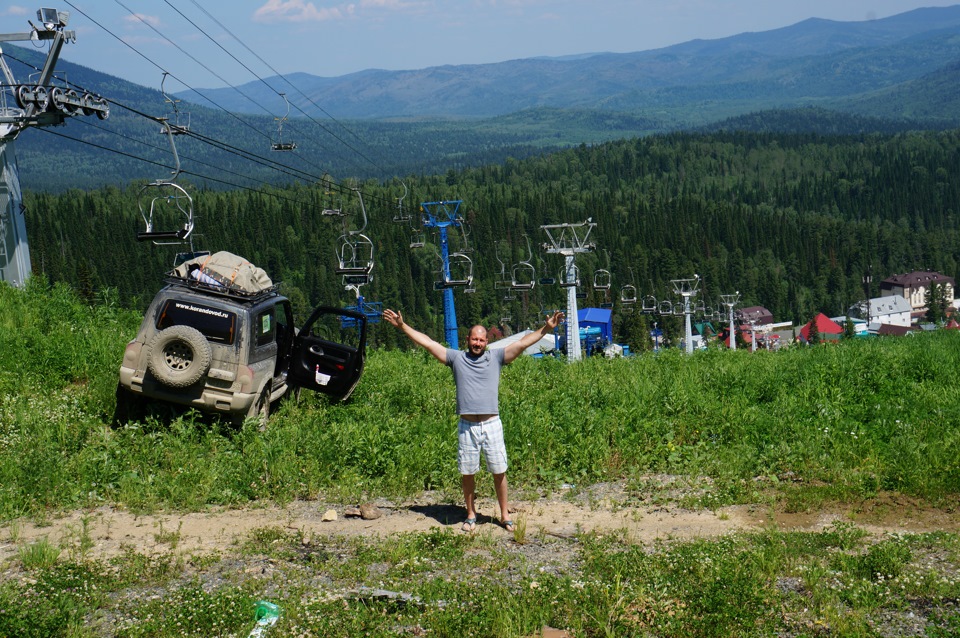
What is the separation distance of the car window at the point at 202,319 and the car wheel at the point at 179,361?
34cm

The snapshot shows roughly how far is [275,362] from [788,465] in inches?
270

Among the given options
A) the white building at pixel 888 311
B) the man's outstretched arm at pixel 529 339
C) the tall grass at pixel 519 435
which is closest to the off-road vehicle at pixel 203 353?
the tall grass at pixel 519 435

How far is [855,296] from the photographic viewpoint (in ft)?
525

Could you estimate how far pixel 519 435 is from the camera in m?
11.5

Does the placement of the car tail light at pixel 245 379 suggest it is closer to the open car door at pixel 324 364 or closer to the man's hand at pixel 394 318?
the open car door at pixel 324 364

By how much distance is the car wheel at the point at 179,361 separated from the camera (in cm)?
1115

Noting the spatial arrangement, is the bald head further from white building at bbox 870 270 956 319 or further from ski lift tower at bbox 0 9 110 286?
white building at bbox 870 270 956 319

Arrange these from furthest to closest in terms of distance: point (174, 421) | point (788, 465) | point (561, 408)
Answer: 1. point (561, 408)
2. point (174, 421)
3. point (788, 465)

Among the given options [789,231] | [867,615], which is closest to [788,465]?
[867,615]

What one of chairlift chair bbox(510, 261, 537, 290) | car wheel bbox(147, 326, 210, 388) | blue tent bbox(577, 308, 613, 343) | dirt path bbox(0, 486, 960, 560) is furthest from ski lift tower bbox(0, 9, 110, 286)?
blue tent bbox(577, 308, 613, 343)

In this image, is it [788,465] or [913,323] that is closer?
[788,465]

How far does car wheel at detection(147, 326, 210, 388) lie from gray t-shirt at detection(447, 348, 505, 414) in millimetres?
A: 4060

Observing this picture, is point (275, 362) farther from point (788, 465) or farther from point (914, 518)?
point (914, 518)

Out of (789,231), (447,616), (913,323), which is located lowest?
(913,323)
